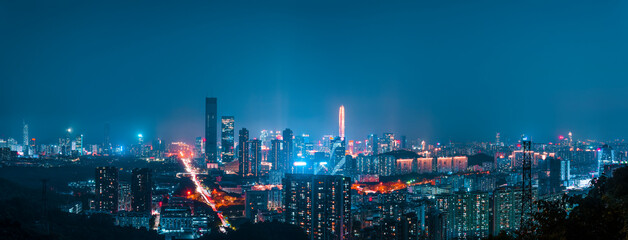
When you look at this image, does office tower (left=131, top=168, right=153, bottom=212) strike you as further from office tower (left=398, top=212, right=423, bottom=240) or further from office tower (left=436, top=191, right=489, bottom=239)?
office tower (left=436, top=191, right=489, bottom=239)

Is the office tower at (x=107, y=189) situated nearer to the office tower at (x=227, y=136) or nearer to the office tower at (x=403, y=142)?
the office tower at (x=227, y=136)

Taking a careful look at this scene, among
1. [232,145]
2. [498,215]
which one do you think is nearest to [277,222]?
A: [498,215]

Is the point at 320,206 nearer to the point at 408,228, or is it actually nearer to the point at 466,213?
the point at 408,228

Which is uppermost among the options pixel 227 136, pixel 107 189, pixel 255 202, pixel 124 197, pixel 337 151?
pixel 227 136

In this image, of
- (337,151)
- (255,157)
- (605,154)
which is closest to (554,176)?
(605,154)

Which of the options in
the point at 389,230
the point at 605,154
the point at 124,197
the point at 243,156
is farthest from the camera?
the point at 243,156

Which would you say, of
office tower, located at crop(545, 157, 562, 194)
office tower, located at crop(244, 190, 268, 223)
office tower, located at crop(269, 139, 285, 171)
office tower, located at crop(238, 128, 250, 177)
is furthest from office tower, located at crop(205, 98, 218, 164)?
office tower, located at crop(545, 157, 562, 194)
